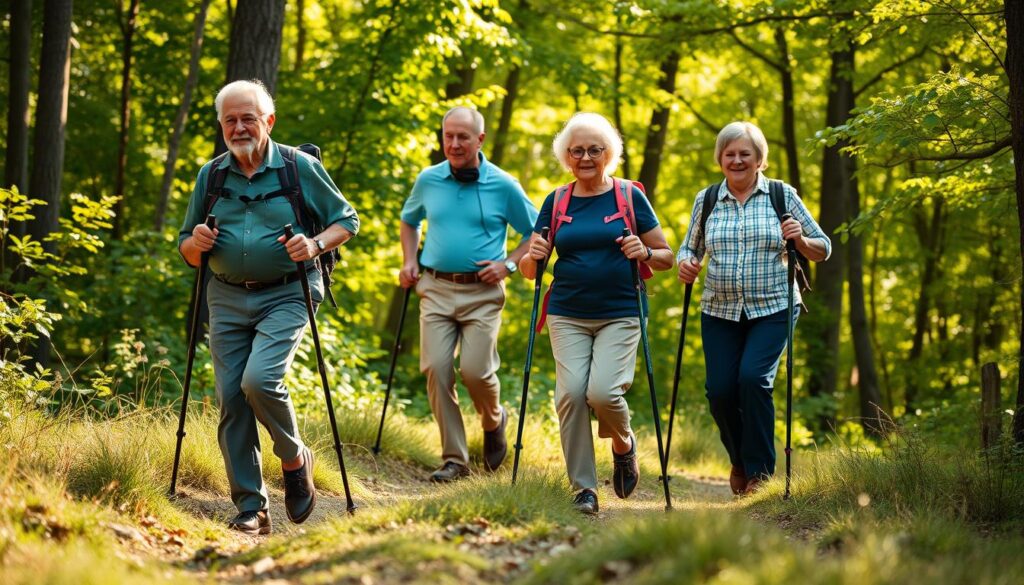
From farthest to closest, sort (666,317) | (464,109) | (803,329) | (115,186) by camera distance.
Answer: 1. (666,317)
2. (803,329)
3. (115,186)
4. (464,109)

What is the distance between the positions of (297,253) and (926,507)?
136 inches

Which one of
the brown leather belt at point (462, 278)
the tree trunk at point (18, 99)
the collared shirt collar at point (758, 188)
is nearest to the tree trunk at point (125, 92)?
the tree trunk at point (18, 99)

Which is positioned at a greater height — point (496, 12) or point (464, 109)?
point (496, 12)

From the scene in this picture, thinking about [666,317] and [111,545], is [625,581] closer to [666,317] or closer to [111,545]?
[111,545]

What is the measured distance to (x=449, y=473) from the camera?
26.0 ft

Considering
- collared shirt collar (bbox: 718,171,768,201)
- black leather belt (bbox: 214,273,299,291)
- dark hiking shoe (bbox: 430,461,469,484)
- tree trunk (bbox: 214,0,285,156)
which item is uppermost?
tree trunk (bbox: 214,0,285,156)

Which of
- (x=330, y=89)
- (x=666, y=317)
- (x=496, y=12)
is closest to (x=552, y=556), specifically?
(x=496, y=12)

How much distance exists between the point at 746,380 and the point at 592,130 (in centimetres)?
186

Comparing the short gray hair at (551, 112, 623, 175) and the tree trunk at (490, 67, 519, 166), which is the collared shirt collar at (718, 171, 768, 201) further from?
the tree trunk at (490, 67, 519, 166)

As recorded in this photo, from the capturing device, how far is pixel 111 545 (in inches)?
181

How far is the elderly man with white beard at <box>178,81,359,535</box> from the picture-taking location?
5574mm

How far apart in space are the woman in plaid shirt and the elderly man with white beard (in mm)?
2442

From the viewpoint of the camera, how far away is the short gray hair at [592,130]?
6.23 meters

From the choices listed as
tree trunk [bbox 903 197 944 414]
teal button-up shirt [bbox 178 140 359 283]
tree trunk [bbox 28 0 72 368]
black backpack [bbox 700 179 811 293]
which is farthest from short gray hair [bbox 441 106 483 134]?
tree trunk [bbox 903 197 944 414]
